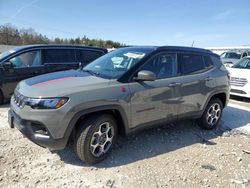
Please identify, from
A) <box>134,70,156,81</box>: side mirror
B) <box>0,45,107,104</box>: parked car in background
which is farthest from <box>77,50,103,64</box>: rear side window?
<box>134,70,156,81</box>: side mirror

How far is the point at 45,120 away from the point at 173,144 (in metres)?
2.43

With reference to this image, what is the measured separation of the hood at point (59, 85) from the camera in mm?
3252

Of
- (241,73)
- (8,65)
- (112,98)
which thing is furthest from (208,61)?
(8,65)

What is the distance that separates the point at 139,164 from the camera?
3.73 m

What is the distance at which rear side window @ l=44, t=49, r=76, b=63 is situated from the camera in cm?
733

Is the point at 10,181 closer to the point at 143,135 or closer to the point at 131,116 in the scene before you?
the point at 131,116

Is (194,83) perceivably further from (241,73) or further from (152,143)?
(241,73)

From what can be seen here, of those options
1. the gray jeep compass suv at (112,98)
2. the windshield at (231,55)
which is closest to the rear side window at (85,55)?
the gray jeep compass suv at (112,98)

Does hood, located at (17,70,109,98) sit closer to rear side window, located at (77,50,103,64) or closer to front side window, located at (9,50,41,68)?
front side window, located at (9,50,41,68)

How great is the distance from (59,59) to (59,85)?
4367 mm

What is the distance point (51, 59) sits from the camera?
739cm

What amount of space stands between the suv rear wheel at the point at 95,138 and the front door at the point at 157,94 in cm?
40

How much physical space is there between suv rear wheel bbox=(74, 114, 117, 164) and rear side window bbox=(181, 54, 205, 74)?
1.90 meters

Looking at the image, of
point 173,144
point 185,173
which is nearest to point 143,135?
point 173,144
